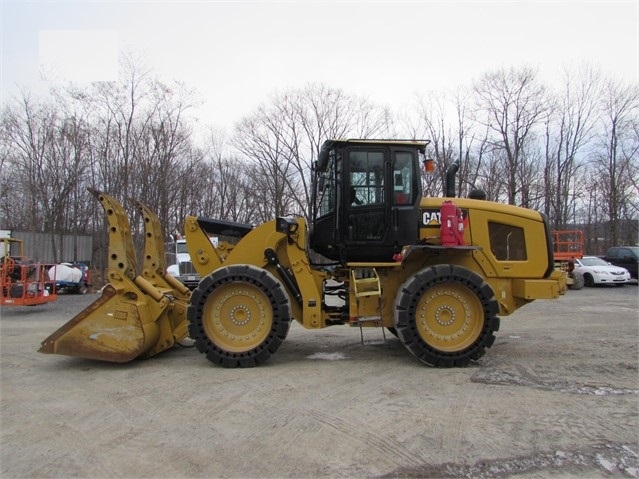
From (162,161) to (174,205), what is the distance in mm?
4151

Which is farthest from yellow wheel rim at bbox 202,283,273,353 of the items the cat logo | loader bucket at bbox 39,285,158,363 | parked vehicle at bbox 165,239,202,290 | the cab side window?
parked vehicle at bbox 165,239,202,290

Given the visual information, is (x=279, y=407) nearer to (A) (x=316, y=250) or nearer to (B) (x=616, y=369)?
(A) (x=316, y=250)

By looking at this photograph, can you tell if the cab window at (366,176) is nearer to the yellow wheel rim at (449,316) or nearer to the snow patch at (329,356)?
the yellow wheel rim at (449,316)

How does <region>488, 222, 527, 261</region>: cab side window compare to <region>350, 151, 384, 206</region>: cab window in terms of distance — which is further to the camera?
<region>488, 222, 527, 261</region>: cab side window

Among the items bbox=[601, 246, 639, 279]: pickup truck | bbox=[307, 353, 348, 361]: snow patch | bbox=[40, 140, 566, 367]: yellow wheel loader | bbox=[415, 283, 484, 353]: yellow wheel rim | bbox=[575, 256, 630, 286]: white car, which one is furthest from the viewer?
bbox=[601, 246, 639, 279]: pickup truck

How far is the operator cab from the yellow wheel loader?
14 mm

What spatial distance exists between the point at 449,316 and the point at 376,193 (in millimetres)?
1873

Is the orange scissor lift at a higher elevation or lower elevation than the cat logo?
lower

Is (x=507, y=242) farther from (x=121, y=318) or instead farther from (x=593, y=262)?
(x=593, y=262)

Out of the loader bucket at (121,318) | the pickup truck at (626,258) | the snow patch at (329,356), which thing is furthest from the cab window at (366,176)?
the pickup truck at (626,258)

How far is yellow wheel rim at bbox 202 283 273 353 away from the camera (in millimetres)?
6312

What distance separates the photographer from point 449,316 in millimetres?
6340

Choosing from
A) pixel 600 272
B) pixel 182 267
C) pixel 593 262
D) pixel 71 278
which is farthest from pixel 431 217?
pixel 593 262

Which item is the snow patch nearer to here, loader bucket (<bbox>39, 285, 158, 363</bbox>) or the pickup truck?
loader bucket (<bbox>39, 285, 158, 363</bbox>)
